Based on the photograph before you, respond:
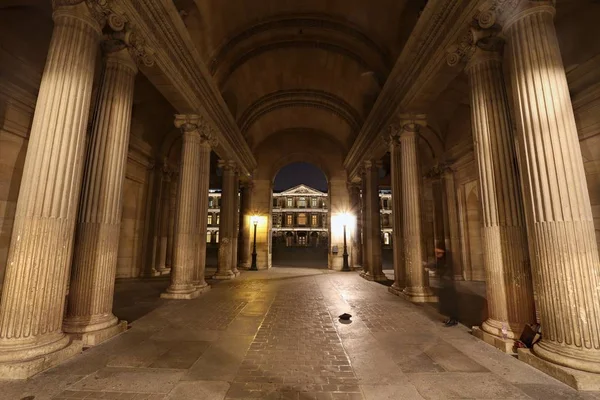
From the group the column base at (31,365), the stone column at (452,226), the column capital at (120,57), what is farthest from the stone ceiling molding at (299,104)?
the column base at (31,365)

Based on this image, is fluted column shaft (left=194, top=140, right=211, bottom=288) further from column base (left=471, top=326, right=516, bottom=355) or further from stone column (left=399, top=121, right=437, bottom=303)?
column base (left=471, top=326, right=516, bottom=355)

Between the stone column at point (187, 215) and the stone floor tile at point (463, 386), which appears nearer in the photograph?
the stone floor tile at point (463, 386)

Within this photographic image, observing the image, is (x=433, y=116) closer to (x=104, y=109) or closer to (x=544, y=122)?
(x=544, y=122)

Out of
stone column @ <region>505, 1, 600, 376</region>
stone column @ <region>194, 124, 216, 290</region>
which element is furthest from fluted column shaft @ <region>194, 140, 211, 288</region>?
stone column @ <region>505, 1, 600, 376</region>

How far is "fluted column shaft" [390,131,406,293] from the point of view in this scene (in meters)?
9.59

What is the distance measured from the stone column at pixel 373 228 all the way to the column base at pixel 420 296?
15.3 ft

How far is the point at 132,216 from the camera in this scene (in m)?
13.6

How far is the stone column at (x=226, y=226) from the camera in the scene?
1368 cm

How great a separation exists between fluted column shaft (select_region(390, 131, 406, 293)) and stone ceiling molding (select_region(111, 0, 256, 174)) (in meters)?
6.59

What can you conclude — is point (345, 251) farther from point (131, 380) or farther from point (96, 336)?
point (131, 380)

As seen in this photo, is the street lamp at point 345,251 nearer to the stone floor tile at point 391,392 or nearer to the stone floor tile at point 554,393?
the stone floor tile at point 554,393

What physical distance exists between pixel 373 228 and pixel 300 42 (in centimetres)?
902

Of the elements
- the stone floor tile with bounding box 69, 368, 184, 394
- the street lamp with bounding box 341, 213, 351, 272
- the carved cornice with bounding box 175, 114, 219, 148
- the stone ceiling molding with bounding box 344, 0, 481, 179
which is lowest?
the stone floor tile with bounding box 69, 368, 184, 394

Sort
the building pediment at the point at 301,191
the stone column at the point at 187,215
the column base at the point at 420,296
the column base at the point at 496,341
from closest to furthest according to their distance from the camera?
the column base at the point at 496,341
the column base at the point at 420,296
the stone column at the point at 187,215
the building pediment at the point at 301,191
